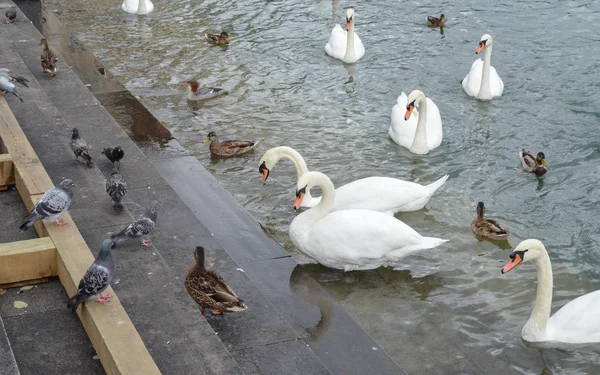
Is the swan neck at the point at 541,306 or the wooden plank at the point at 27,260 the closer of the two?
the wooden plank at the point at 27,260

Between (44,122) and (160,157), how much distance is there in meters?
1.49

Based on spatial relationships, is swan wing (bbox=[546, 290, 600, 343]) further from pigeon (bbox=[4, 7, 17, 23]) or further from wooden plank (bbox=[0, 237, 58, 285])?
pigeon (bbox=[4, 7, 17, 23])

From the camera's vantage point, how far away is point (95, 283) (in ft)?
Result: 21.1

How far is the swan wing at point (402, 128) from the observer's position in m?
12.6

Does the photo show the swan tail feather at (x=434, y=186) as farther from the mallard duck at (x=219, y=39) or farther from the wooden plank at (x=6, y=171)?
the mallard duck at (x=219, y=39)

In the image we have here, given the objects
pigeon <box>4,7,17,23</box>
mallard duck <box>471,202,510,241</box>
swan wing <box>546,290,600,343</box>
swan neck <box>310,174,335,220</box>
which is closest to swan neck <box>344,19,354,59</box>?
pigeon <box>4,7,17,23</box>

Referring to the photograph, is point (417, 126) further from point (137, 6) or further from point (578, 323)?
point (137, 6)

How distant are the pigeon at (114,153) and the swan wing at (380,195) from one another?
2.46 meters

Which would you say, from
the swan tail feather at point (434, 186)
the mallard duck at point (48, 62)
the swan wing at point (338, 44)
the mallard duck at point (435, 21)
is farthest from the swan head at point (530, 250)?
the mallard duck at point (435, 21)

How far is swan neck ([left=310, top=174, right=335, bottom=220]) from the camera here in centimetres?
920

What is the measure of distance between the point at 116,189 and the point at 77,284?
7.36ft

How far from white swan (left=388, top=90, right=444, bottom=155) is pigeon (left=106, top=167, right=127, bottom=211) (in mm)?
4751

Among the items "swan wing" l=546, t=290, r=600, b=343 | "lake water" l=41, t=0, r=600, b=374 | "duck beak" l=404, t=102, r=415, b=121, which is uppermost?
"duck beak" l=404, t=102, r=415, b=121

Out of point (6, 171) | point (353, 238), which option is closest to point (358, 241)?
point (353, 238)
